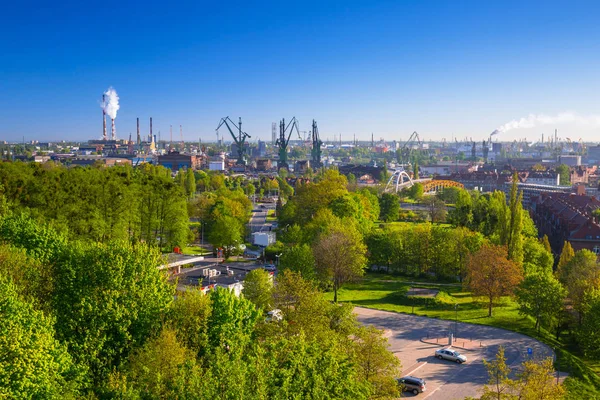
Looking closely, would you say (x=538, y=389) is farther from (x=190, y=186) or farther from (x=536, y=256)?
(x=190, y=186)

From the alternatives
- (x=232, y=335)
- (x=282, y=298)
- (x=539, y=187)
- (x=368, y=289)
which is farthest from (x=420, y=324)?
(x=539, y=187)

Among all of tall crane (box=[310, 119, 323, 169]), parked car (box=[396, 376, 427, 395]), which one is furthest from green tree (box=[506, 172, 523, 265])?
tall crane (box=[310, 119, 323, 169])

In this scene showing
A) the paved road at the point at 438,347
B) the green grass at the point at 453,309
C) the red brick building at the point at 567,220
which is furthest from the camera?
the red brick building at the point at 567,220

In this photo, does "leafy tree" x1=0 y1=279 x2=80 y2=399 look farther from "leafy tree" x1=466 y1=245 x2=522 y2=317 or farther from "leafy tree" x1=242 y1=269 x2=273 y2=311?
"leafy tree" x1=466 y1=245 x2=522 y2=317

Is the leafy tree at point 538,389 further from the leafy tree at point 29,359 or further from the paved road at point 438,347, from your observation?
the leafy tree at point 29,359

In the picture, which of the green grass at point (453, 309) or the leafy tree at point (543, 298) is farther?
the leafy tree at point (543, 298)

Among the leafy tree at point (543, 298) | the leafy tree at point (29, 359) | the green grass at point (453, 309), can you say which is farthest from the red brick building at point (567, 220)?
the leafy tree at point (29, 359)
